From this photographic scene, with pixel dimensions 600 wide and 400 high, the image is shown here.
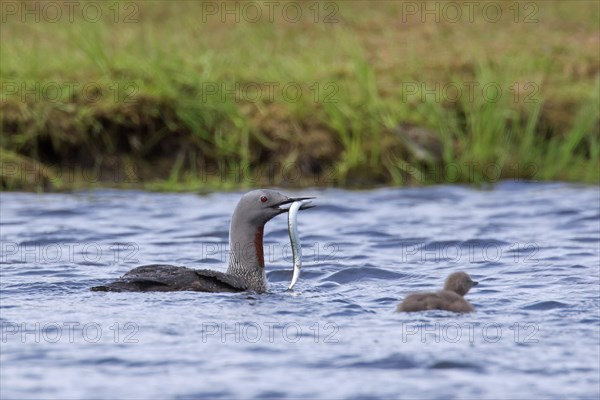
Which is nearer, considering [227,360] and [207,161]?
[227,360]

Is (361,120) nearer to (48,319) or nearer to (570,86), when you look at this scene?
(570,86)

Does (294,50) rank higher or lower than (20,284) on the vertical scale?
higher

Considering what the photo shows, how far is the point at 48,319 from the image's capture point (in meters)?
7.64

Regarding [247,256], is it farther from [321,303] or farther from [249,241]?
[321,303]

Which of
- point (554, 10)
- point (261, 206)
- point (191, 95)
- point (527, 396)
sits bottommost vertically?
point (527, 396)

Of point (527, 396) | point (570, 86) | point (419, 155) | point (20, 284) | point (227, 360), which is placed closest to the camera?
point (527, 396)

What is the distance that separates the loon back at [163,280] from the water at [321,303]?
8 centimetres

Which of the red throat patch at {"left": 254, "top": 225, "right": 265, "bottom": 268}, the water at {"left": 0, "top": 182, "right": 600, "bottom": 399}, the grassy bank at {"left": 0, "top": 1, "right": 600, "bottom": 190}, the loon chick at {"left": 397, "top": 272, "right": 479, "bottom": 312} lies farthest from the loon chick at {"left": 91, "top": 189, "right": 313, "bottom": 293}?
the grassy bank at {"left": 0, "top": 1, "right": 600, "bottom": 190}

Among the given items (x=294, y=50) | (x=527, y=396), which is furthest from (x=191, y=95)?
(x=527, y=396)

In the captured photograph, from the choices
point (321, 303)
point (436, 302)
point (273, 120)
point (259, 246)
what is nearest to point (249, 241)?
point (259, 246)

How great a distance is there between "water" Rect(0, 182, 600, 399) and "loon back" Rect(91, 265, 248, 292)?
3.2 inches

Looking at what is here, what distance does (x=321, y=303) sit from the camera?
8.23m

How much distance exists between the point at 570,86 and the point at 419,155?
7.98 feet

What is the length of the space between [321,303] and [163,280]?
1023 mm
